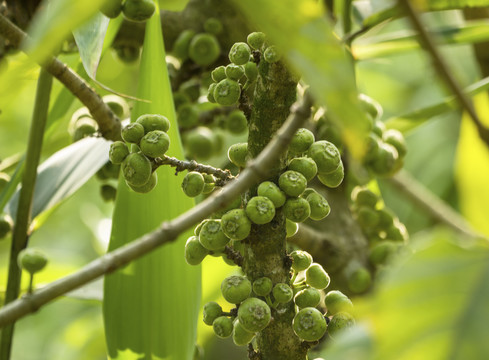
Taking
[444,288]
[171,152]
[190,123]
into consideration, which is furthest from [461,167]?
[190,123]

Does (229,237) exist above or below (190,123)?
above

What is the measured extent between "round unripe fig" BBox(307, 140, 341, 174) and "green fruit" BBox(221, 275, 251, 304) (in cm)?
9

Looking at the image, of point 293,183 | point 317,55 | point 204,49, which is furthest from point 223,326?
point 204,49

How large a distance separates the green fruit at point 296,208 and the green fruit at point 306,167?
2cm

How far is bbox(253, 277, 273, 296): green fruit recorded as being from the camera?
0.45 meters

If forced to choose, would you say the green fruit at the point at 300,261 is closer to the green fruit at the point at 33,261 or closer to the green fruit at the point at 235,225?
the green fruit at the point at 235,225

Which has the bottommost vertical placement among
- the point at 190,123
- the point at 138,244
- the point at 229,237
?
the point at 190,123

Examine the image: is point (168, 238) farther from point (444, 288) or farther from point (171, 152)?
point (171, 152)

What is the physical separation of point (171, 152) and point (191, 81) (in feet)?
0.83

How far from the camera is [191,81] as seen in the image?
2.75 feet

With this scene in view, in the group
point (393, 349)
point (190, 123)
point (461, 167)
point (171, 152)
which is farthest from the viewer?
point (190, 123)

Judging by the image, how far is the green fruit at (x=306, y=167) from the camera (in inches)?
17.3

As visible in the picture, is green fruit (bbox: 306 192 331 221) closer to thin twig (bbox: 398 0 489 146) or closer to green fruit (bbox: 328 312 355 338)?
green fruit (bbox: 328 312 355 338)

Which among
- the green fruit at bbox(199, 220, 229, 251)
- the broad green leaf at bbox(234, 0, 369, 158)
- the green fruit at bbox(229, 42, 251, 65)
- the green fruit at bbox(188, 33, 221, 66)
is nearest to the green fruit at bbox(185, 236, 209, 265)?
the green fruit at bbox(199, 220, 229, 251)
